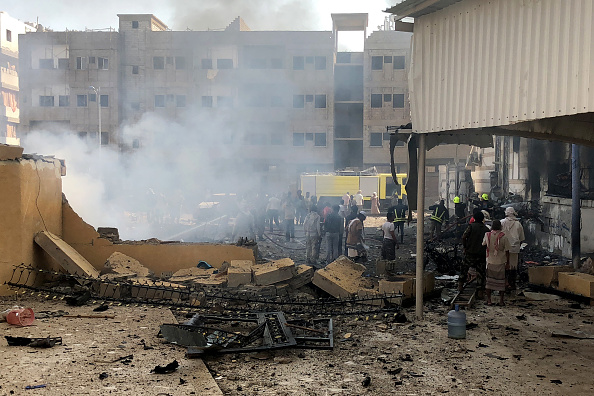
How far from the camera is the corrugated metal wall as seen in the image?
4.77 metres

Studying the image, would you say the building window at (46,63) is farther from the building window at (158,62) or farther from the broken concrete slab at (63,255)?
the broken concrete slab at (63,255)

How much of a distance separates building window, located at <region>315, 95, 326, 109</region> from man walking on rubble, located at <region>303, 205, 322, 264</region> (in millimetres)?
33763

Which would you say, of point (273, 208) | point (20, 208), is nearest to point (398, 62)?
point (273, 208)

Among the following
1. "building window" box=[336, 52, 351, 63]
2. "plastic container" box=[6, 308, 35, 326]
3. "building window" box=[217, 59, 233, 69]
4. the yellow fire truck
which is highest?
"building window" box=[336, 52, 351, 63]

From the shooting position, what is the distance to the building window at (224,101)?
46625 mm

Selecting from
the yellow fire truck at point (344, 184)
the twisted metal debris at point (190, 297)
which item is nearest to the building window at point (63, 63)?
the yellow fire truck at point (344, 184)

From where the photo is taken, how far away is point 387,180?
118 feet

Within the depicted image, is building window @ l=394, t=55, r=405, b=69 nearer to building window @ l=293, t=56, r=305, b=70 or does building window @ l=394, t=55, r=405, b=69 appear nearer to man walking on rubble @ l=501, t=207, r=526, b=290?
building window @ l=293, t=56, r=305, b=70

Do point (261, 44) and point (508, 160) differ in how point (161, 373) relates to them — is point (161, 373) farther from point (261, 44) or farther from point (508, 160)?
point (261, 44)

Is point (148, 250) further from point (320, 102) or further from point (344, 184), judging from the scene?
point (320, 102)

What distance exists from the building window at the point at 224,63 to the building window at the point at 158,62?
193 inches

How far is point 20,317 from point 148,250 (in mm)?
3835

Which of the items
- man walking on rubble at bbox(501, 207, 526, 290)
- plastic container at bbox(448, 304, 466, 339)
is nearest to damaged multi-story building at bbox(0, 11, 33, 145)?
man walking on rubble at bbox(501, 207, 526, 290)

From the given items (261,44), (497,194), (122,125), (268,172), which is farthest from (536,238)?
(122,125)
